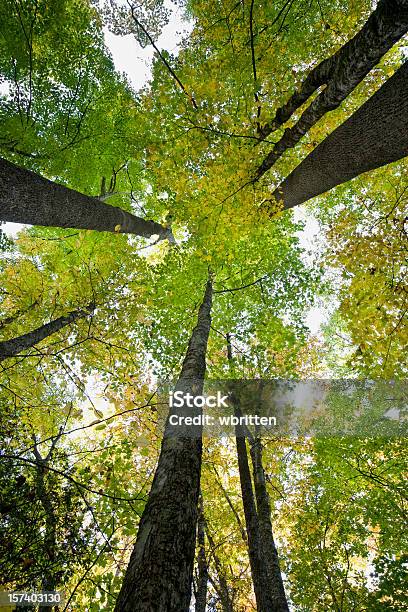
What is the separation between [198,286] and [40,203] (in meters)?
5.41

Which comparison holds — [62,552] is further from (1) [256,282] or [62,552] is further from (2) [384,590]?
(1) [256,282]

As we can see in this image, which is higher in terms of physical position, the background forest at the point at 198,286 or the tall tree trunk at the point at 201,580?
the background forest at the point at 198,286

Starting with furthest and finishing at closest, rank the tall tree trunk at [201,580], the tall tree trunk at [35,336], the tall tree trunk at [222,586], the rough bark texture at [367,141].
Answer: the tall tree trunk at [222,586] < the tall tree trunk at [201,580] < the tall tree trunk at [35,336] < the rough bark texture at [367,141]

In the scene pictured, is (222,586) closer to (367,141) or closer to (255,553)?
(255,553)

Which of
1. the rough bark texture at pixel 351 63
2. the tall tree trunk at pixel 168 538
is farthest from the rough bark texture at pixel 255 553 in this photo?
the rough bark texture at pixel 351 63

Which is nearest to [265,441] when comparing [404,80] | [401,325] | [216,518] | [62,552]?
[216,518]

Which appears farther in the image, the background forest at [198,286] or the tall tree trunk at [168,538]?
the background forest at [198,286]

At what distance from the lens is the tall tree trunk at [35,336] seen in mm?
6352

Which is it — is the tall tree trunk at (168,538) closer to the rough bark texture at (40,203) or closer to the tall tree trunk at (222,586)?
the rough bark texture at (40,203)

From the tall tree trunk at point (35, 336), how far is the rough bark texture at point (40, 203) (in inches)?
87.7

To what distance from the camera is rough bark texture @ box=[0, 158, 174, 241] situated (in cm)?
345

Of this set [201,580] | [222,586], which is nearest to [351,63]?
[201,580]

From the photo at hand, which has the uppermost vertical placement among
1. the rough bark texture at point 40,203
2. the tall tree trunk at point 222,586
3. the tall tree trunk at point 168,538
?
the rough bark texture at point 40,203

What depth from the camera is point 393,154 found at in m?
3.47
